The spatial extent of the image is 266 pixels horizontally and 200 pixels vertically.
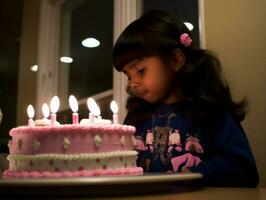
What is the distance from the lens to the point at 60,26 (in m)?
3.12

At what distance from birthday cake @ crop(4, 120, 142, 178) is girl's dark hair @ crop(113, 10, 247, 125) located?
40 centimetres

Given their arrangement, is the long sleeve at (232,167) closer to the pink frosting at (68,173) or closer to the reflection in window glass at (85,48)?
the pink frosting at (68,173)

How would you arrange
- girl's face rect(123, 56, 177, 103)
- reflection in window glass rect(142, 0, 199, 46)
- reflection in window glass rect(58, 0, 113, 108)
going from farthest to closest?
reflection in window glass rect(58, 0, 113, 108)
reflection in window glass rect(142, 0, 199, 46)
girl's face rect(123, 56, 177, 103)

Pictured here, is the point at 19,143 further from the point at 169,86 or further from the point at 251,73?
the point at 251,73

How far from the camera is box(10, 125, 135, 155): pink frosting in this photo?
2.78ft

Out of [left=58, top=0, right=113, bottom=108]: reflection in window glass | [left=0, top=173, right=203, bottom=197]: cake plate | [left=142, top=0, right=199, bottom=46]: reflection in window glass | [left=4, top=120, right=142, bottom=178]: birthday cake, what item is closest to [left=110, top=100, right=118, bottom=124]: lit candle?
[left=4, top=120, right=142, bottom=178]: birthday cake

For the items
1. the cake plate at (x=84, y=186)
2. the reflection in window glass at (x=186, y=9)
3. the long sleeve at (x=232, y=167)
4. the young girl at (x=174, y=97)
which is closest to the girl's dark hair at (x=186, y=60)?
the young girl at (x=174, y=97)

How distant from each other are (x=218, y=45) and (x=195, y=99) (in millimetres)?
309

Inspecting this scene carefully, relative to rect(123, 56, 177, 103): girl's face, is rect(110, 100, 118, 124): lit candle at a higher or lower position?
lower

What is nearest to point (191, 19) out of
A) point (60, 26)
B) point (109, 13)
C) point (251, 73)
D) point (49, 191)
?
point (251, 73)

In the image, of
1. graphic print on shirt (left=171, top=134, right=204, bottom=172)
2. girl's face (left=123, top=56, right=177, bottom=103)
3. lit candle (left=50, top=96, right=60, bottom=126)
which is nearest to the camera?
lit candle (left=50, top=96, right=60, bottom=126)

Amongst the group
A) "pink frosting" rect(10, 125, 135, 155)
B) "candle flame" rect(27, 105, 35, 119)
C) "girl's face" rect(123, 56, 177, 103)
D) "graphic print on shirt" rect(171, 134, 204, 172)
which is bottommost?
"graphic print on shirt" rect(171, 134, 204, 172)

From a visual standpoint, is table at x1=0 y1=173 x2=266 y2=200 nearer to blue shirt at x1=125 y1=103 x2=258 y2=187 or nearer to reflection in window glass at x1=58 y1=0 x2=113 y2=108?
blue shirt at x1=125 y1=103 x2=258 y2=187

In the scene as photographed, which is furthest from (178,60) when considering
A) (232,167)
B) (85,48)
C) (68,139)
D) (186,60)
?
(85,48)
